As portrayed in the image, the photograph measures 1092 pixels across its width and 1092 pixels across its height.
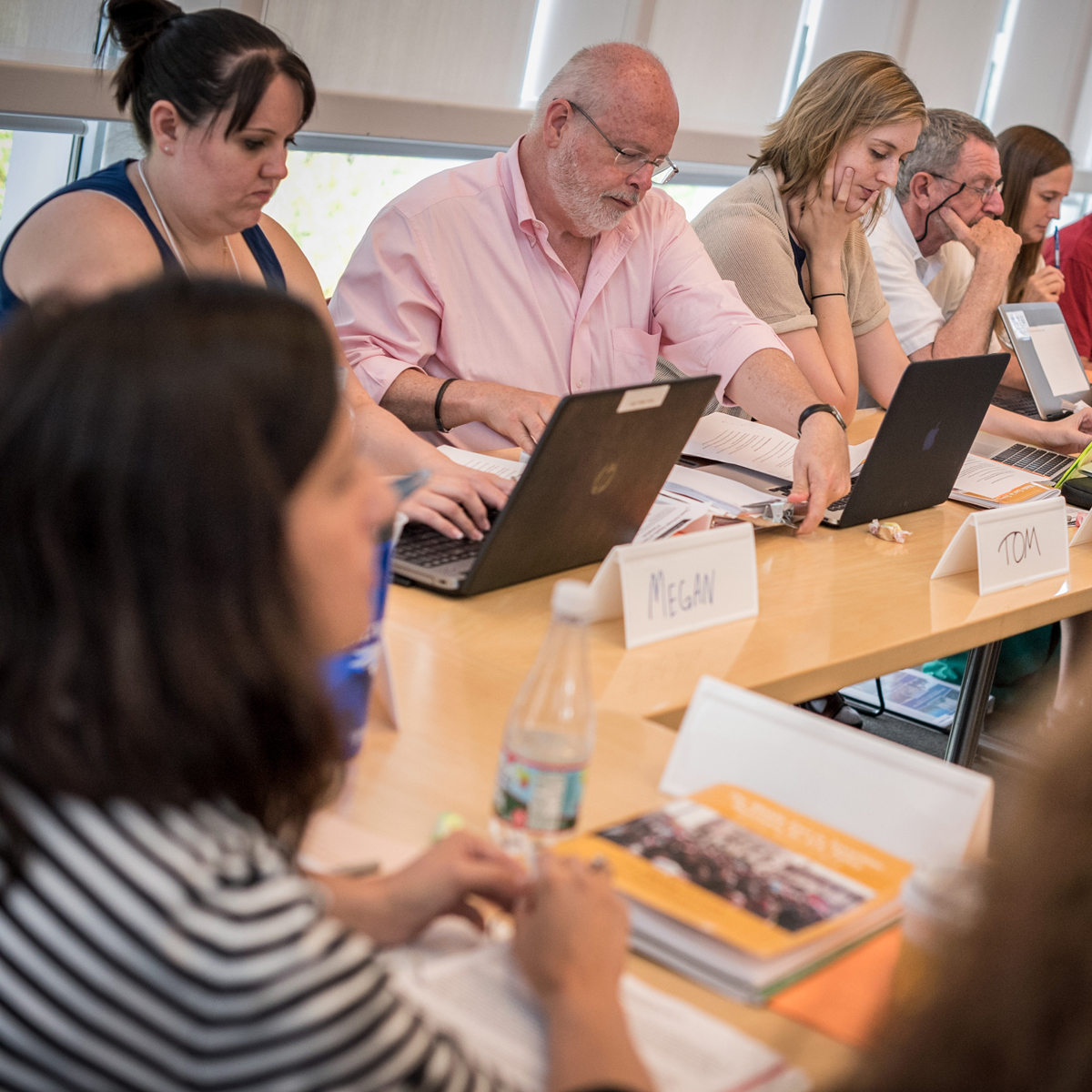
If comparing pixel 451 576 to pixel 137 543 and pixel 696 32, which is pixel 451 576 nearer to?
pixel 137 543

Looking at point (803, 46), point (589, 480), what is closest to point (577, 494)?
point (589, 480)

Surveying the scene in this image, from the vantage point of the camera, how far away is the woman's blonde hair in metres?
2.72

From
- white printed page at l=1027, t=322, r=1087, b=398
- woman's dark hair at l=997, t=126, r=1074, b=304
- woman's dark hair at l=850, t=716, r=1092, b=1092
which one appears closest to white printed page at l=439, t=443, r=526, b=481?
woman's dark hair at l=850, t=716, r=1092, b=1092

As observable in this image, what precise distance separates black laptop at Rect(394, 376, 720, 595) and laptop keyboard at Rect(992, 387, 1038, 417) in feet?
5.67

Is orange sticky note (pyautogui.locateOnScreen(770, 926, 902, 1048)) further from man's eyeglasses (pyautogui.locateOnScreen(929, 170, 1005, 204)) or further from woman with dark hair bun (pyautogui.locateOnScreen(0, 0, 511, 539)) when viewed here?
man's eyeglasses (pyautogui.locateOnScreen(929, 170, 1005, 204))

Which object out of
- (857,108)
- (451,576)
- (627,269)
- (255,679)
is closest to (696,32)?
(857,108)

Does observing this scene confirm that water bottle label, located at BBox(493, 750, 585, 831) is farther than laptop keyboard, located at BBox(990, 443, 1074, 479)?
No

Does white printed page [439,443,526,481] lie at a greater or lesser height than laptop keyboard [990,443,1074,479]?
lesser

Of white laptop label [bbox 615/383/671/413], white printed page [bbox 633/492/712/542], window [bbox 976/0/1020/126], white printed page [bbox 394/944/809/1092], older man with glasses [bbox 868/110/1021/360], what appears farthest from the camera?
window [bbox 976/0/1020/126]

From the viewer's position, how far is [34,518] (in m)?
0.62

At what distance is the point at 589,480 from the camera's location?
4.91 ft

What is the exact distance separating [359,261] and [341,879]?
1.53 meters

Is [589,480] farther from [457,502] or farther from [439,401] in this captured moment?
[439,401]

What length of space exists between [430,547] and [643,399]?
1.04 ft
